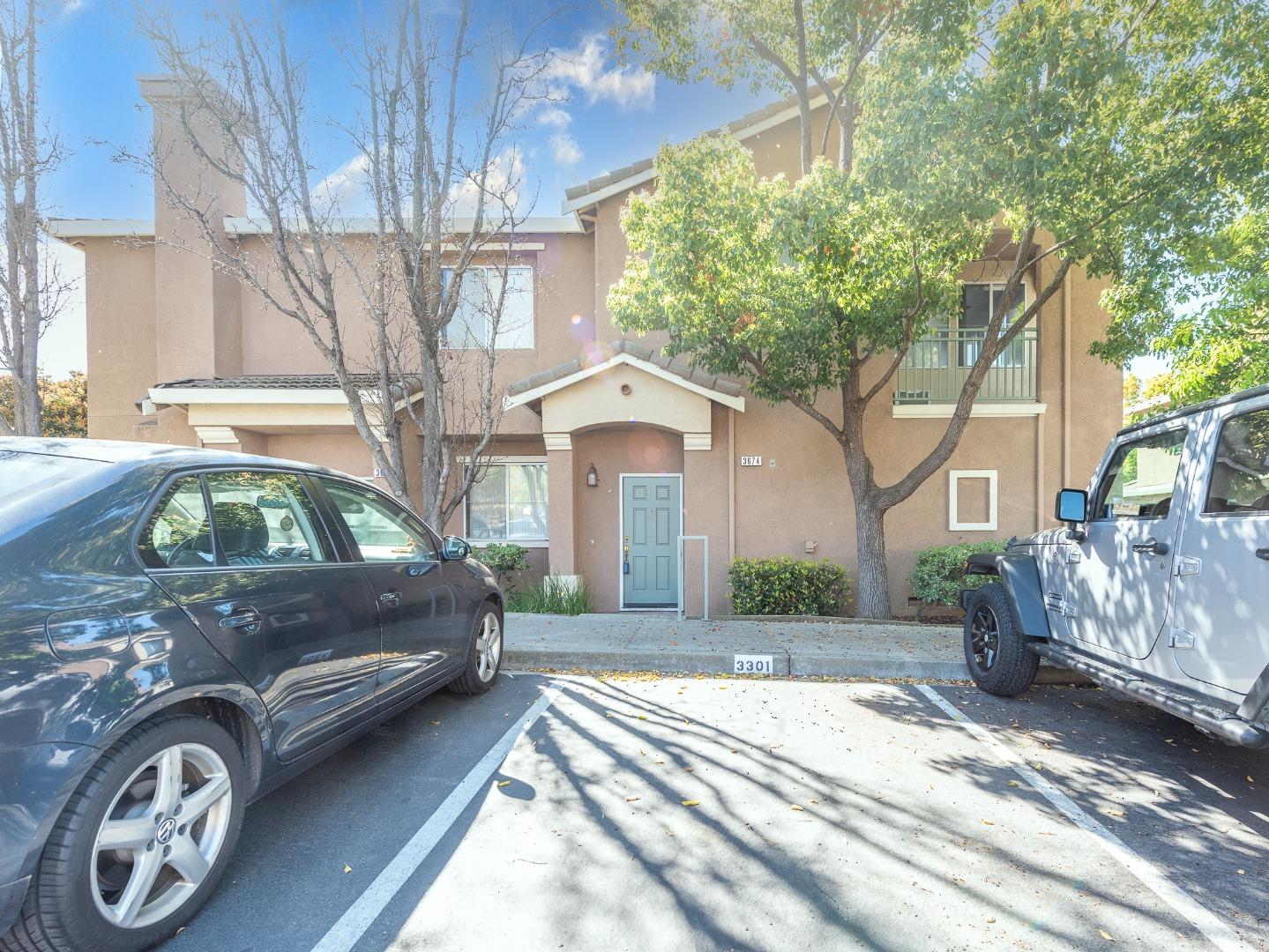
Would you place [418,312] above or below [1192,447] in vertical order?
above

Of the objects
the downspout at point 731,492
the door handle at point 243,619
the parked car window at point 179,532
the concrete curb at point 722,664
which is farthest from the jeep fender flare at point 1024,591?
the parked car window at point 179,532

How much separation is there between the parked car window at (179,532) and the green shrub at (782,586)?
7.05 meters

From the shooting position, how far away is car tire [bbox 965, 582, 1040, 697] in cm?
507

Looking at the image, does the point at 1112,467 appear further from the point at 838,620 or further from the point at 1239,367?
the point at 838,620

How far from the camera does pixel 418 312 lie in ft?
23.6

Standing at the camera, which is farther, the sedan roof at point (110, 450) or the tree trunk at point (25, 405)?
the tree trunk at point (25, 405)

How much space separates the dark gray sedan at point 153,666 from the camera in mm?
1957

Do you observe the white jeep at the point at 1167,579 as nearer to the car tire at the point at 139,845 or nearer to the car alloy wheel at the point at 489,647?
the car alloy wheel at the point at 489,647

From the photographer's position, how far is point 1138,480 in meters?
4.66

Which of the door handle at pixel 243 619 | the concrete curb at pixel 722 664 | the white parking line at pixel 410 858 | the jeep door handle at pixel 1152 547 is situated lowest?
the concrete curb at pixel 722 664

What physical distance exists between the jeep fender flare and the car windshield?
573cm

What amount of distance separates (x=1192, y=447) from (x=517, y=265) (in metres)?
9.63

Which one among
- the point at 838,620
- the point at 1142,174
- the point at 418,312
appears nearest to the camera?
the point at 1142,174

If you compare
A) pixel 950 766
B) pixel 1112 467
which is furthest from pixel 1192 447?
pixel 950 766
